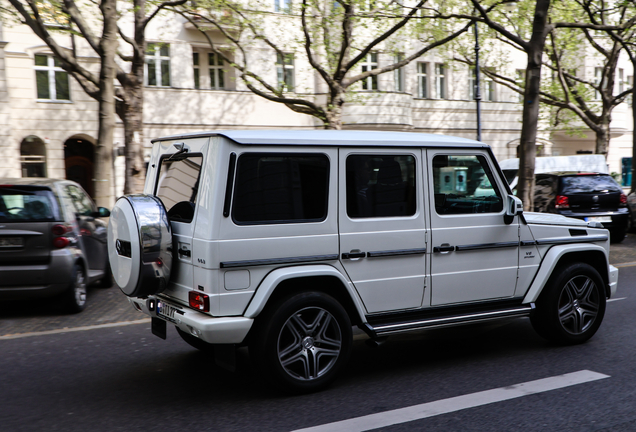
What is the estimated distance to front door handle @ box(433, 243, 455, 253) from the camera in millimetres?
5137

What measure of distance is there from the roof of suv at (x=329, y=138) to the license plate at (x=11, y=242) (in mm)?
3193

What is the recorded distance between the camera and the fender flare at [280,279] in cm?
437

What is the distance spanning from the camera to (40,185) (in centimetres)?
765

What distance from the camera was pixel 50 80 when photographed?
821 inches

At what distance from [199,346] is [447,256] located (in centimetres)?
236

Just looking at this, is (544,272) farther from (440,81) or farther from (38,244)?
(440,81)

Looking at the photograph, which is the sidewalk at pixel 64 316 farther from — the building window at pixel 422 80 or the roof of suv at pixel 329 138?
the building window at pixel 422 80

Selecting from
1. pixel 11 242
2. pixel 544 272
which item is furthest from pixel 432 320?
pixel 11 242

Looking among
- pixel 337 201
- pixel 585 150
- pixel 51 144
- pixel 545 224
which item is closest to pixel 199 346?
pixel 337 201

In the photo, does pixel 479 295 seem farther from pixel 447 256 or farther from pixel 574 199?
pixel 574 199

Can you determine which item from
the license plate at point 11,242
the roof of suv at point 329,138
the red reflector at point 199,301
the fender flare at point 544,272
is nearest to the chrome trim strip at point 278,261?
the red reflector at point 199,301

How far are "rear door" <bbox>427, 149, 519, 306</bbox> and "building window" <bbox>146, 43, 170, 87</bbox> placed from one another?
1926 centimetres

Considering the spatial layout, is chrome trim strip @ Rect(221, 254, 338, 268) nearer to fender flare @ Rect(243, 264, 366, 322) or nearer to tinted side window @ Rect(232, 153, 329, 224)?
fender flare @ Rect(243, 264, 366, 322)

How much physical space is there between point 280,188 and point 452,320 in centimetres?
181
